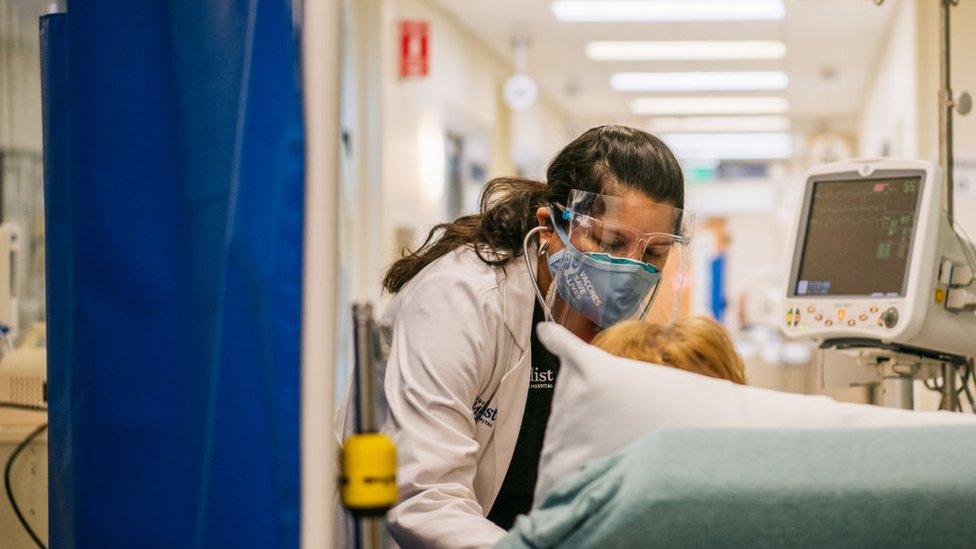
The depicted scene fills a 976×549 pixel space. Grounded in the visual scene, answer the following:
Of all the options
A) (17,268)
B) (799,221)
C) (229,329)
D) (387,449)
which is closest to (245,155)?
(229,329)

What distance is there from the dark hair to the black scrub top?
0.17 meters

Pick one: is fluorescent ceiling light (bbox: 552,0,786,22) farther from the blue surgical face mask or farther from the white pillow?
the white pillow

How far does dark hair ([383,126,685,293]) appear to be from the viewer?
77.8 inches

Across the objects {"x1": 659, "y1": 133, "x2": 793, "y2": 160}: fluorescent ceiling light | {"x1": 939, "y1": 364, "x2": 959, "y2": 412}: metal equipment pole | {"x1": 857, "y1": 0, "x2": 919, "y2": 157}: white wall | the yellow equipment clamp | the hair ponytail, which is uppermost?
{"x1": 659, "y1": 133, "x2": 793, "y2": 160}: fluorescent ceiling light

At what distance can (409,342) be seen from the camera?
5.94ft

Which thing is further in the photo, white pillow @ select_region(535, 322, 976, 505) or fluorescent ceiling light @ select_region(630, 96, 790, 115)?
fluorescent ceiling light @ select_region(630, 96, 790, 115)

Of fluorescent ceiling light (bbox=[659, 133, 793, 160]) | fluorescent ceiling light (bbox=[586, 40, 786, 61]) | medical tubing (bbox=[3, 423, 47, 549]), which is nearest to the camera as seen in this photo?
medical tubing (bbox=[3, 423, 47, 549])

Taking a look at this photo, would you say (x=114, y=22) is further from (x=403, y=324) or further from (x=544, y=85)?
(x=544, y=85)

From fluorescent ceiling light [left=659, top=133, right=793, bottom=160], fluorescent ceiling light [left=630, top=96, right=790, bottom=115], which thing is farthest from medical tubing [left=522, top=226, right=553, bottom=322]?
fluorescent ceiling light [left=659, top=133, right=793, bottom=160]

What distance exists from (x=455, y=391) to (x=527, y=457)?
229mm

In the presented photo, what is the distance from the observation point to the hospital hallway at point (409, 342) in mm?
1135

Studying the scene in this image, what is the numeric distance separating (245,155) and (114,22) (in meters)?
0.28

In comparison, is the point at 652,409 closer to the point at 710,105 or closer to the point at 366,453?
the point at 366,453

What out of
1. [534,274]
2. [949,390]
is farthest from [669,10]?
[534,274]
